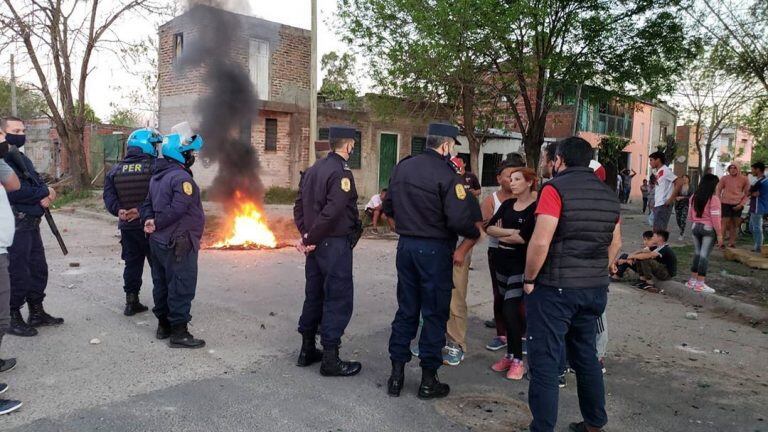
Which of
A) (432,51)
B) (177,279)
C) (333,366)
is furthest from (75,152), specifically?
(333,366)

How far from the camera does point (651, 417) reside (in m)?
3.56

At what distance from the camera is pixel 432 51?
1127 centimetres

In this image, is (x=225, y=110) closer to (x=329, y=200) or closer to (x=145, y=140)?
(x=145, y=140)

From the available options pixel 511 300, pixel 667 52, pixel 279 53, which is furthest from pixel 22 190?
pixel 279 53

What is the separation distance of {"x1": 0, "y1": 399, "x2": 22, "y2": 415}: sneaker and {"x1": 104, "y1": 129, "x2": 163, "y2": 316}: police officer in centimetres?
202

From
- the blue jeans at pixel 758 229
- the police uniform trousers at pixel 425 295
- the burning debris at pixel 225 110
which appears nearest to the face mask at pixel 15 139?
the police uniform trousers at pixel 425 295

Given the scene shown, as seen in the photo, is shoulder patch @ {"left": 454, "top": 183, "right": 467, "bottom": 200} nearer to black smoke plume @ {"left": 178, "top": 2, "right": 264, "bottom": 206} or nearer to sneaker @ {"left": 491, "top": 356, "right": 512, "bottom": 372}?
sneaker @ {"left": 491, "top": 356, "right": 512, "bottom": 372}

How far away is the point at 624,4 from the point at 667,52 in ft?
5.21

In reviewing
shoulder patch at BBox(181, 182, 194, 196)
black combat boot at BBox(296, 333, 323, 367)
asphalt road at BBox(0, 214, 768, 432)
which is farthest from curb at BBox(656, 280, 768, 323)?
shoulder patch at BBox(181, 182, 194, 196)

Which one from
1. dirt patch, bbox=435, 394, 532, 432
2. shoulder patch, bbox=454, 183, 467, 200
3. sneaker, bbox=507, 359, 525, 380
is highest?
shoulder patch, bbox=454, 183, 467, 200

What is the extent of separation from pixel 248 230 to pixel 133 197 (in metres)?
5.28

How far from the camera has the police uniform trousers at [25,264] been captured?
184 inches

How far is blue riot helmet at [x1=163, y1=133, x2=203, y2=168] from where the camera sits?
461 centimetres

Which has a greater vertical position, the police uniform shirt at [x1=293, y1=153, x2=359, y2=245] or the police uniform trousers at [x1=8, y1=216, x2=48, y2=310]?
the police uniform shirt at [x1=293, y1=153, x2=359, y2=245]
